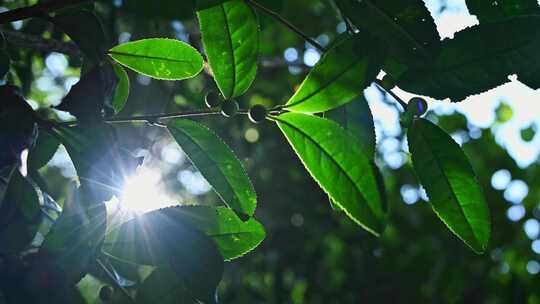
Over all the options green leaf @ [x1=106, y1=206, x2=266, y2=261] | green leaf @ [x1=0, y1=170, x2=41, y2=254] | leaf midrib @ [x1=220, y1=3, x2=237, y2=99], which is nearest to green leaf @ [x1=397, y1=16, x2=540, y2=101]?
leaf midrib @ [x1=220, y1=3, x2=237, y2=99]

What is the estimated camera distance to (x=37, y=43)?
1200 mm

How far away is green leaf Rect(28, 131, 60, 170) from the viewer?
1.12 metres

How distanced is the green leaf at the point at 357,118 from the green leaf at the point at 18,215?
0.49m

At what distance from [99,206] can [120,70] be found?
0.28m

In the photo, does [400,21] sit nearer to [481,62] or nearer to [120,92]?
[481,62]

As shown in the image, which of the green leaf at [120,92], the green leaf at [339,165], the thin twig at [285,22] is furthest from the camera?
the green leaf at [120,92]

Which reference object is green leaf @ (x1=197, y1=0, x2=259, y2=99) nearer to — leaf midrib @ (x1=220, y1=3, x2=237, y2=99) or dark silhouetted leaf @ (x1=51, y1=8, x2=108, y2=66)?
leaf midrib @ (x1=220, y1=3, x2=237, y2=99)

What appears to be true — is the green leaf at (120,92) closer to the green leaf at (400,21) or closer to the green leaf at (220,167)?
the green leaf at (220,167)

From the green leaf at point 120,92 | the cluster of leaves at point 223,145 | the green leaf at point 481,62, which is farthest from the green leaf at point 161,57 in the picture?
the green leaf at point 481,62

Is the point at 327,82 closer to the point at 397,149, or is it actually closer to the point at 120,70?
the point at 120,70

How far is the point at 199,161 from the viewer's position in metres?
0.93

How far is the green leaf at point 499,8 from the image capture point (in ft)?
2.83

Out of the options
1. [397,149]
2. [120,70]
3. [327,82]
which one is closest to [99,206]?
[120,70]

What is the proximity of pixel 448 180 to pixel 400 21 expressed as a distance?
258 millimetres
